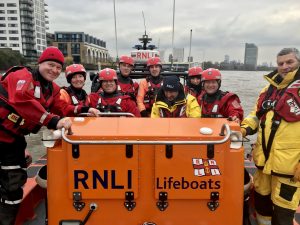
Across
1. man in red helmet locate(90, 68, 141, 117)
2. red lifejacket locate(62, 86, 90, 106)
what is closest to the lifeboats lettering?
man in red helmet locate(90, 68, 141, 117)

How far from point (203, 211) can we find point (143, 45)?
8283 mm

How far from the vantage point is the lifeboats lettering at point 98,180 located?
7.72 feet

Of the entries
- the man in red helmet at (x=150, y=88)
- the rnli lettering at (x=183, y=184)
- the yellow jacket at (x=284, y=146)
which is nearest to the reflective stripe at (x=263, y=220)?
the yellow jacket at (x=284, y=146)

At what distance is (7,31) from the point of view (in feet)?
257

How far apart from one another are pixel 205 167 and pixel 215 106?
5.96ft

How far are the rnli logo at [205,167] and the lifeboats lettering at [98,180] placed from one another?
1.61ft

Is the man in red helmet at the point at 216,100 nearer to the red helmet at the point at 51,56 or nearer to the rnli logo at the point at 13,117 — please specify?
the red helmet at the point at 51,56

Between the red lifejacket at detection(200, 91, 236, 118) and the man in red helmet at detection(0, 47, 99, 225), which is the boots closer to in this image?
the man in red helmet at detection(0, 47, 99, 225)

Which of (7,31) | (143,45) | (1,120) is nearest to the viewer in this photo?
(1,120)

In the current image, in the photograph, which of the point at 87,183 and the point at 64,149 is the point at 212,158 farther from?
the point at 64,149

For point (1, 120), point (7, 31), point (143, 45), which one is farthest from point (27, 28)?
point (1, 120)

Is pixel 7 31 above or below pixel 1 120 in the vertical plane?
above

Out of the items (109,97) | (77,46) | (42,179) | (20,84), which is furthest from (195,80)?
(77,46)

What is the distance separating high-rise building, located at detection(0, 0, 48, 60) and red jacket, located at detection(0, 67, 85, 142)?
78.8 m
